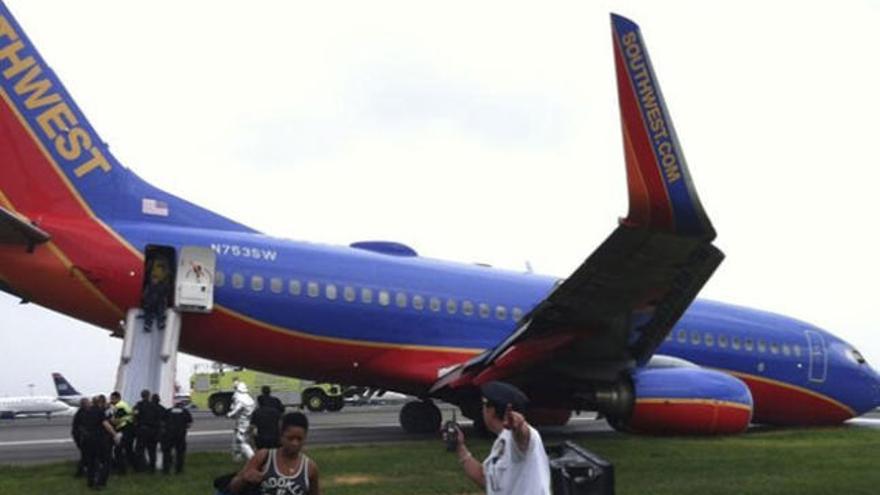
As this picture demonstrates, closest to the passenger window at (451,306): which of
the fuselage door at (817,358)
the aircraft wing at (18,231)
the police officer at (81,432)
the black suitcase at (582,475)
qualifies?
the aircraft wing at (18,231)

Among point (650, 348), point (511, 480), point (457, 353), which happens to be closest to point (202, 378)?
point (457, 353)

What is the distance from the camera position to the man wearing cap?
445 cm

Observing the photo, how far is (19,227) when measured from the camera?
15039mm

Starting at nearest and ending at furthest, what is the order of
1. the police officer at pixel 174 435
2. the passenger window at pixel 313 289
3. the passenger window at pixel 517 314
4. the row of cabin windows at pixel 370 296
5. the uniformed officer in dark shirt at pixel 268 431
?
the uniformed officer in dark shirt at pixel 268 431 → the police officer at pixel 174 435 → the row of cabin windows at pixel 370 296 → the passenger window at pixel 313 289 → the passenger window at pixel 517 314

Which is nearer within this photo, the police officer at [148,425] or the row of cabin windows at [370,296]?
the police officer at [148,425]

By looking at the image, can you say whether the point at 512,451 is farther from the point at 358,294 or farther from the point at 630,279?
the point at 358,294

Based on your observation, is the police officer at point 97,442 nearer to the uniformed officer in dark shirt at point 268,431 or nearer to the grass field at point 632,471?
the grass field at point 632,471

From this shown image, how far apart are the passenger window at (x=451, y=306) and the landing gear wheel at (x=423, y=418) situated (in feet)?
9.72

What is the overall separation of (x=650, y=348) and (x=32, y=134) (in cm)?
1154

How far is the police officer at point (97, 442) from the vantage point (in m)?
11.4

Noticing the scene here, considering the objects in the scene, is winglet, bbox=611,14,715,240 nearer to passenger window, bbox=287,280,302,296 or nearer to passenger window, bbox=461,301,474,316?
passenger window, bbox=461,301,474,316

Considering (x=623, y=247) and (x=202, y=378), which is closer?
(x=623, y=247)

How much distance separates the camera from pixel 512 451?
4.52 meters

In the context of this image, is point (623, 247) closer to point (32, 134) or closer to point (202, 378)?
point (32, 134)
